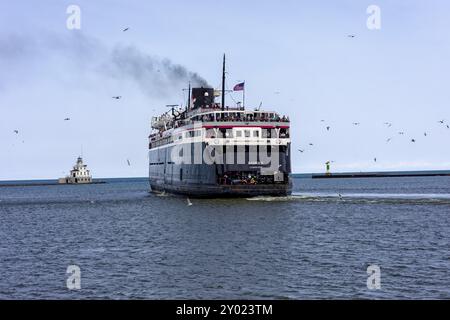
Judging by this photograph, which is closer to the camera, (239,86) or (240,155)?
(240,155)

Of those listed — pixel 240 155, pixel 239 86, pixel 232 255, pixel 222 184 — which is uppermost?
pixel 239 86

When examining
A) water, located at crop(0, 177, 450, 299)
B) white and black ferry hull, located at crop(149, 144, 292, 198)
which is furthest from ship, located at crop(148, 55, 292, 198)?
water, located at crop(0, 177, 450, 299)

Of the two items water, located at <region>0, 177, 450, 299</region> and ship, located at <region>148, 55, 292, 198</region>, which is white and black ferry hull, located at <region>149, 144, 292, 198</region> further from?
water, located at <region>0, 177, 450, 299</region>

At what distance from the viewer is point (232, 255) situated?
3309cm

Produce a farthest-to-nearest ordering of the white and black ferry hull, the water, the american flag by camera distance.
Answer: the american flag
the white and black ferry hull
the water

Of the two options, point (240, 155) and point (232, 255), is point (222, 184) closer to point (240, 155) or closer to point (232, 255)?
point (240, 155)

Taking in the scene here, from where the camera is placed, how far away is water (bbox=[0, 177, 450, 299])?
80.6ft

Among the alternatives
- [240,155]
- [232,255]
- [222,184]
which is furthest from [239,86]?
[232,255]

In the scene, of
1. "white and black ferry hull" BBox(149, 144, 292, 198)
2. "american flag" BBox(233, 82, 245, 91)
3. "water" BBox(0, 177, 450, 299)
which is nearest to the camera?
"water" BBox(0, 177, 450, 299)

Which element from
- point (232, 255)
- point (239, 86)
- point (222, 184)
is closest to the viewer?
point (232, 255)

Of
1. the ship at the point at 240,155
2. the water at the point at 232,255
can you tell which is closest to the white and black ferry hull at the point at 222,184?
the ship at the point at 240,155

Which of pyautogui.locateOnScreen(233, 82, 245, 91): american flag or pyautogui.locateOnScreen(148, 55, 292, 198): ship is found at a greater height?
pyautogui.locateOnScreen(233, 82, 245, 91): american flag
